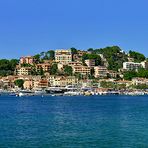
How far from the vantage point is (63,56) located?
150 metres

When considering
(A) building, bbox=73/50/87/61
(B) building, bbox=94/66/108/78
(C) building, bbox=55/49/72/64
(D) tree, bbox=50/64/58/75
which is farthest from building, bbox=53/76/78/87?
(A) building, bbox=73/50/87/61

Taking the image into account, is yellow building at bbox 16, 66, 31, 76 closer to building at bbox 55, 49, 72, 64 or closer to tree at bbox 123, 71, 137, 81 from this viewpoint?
building at bbox 55, 49, 72, 64

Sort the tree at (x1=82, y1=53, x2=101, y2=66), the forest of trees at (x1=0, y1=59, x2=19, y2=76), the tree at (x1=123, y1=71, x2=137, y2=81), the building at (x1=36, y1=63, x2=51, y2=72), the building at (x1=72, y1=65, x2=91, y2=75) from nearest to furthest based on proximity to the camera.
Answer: the building at (x1=72, y1=65, x2=91, y2=75), the tree at (x1=123, y1=71, x2=137, y2=81), the building at (x1=36, y1=63, x2=51, y2=72), the forest of trees at (x1=0, y1=59, x2=19, y2=76), the tree at (x1=82, y1=53, x2=101, y2=66)

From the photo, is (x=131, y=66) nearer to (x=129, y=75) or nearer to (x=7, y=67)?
(x=129, y=75)

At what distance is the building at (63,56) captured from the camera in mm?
149000

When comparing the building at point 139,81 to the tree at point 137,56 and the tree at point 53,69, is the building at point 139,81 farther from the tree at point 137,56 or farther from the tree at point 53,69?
the tree at point 137,56

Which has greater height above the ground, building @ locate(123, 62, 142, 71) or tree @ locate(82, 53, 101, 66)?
tree @ locate(82, 53, 101, 66)

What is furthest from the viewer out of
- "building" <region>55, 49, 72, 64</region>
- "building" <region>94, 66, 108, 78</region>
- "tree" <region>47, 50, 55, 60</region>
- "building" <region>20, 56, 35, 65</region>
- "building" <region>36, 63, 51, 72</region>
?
"tree" <region>47, 50, 55, 60</region>

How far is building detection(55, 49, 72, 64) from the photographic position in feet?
489

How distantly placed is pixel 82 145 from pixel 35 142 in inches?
88.1

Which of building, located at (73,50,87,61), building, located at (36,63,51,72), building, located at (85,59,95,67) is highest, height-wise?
building, located at (73,50,87,61)

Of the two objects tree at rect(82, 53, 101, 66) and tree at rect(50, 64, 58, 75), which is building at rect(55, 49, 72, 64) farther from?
tree at rect(50, 64, 58, 75)

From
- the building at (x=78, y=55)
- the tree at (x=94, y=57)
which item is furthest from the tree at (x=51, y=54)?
the tree at (x=94, y=57)

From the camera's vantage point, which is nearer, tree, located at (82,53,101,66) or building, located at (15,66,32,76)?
building, located at (15,66,32,76)
